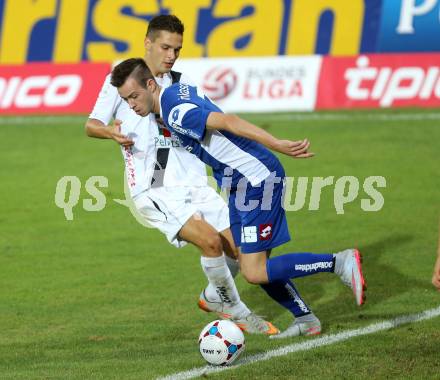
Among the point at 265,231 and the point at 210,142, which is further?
the point at 265,231

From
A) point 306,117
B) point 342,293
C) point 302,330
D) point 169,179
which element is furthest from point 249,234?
point 306,117

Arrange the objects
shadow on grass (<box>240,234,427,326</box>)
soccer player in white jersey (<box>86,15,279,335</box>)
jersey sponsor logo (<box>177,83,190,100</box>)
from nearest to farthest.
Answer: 1. jersey sponsor logo (<box>177,83,190,100</box>)
2. soccer player in white jersey (<box>86,15,279,335</box>)
3. shadow on grass (<box>240,234,427,326</box>)

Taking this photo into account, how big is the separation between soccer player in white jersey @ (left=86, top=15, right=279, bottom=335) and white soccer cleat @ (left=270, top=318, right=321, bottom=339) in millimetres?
422

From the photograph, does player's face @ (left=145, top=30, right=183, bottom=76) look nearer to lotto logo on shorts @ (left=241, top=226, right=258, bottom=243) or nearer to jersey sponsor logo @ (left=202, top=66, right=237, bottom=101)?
lotto logo on shorts @ (left=241, top=226, right=258, bottom=243)

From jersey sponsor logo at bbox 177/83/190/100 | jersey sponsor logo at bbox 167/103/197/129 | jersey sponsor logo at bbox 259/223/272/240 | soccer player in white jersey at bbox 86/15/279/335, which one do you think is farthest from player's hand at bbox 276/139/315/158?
soccer player in white jersey at bbox 86/15/279/335

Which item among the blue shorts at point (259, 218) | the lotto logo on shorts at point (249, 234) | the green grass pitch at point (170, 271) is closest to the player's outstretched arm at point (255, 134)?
the blue shorts at point (259, 218)

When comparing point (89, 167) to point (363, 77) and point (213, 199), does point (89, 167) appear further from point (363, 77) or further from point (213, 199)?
point (213, 199)

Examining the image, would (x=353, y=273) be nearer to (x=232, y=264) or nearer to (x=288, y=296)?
(x=288, y=296)

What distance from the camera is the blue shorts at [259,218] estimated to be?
26.3 feet

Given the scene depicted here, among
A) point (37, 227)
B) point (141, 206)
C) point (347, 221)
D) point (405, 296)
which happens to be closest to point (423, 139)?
point (347, 221)

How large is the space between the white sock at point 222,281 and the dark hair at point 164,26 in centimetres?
195

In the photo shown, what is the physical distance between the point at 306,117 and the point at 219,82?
1.86 metres

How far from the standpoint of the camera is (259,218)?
315 inches

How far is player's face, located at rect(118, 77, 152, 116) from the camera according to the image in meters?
7.77
